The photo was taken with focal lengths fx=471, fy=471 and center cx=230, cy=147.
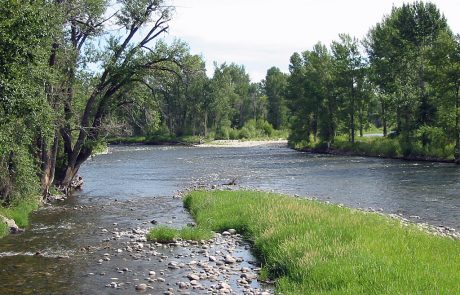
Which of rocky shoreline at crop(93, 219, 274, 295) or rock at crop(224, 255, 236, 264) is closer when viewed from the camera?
rocky shoreline at crop(93, 219, 274, 295)

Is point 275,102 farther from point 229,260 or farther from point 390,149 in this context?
point 229,260

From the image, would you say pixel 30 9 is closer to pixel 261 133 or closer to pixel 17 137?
pixel 17 137

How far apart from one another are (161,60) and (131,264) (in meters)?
21.2

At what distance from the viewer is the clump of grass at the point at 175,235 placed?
60.2 ft

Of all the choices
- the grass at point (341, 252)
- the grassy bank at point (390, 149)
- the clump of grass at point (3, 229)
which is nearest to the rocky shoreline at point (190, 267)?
the grass at point (341, 252)

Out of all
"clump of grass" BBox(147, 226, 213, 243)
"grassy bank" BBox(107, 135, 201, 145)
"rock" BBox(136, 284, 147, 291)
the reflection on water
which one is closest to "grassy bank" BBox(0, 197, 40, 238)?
"clump of grass" BBox(147, 226, 213, 243)

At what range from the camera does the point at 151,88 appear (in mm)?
35031

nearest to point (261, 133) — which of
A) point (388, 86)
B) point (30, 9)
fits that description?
point (388, 86)

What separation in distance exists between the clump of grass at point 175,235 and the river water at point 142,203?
1597 millimetres

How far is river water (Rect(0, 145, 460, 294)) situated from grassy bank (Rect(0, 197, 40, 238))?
539 millimetres

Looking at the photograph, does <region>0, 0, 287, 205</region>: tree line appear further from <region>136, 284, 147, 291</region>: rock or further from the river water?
<region>136, 284, 147, 291</region>: rock

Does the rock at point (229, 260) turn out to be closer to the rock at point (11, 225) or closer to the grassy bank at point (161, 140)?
the rock at point (11, 225)

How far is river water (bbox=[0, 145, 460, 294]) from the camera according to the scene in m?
14.5

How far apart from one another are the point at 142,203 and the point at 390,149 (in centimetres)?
4526
